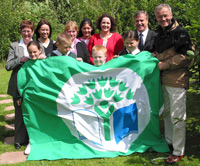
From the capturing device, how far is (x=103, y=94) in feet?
12.9

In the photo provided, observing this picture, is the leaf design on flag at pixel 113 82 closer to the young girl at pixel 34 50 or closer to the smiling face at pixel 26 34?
the young girl at pixel 34 50

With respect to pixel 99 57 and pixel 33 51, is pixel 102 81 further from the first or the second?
pixel 33 51

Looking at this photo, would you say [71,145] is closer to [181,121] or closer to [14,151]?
[14,151]

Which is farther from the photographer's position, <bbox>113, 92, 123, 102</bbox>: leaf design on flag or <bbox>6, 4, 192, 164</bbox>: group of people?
<bbox>113, 92, 123, 102</bbox>: leaf design on flag

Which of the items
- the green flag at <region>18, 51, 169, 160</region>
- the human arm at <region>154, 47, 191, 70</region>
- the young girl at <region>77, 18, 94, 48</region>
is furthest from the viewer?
the young girl at <region>77, 18, 94, 48</region>

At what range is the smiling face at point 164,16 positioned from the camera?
340 cm

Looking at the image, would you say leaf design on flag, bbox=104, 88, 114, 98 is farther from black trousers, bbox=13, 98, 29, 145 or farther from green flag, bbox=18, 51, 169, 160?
black trousers, bbox=13, 98, 29, 145

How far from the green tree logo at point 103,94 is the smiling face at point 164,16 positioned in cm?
111

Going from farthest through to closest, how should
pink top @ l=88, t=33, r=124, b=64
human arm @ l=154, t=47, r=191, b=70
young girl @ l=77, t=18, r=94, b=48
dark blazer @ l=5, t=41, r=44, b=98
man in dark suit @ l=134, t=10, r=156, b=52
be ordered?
young girl @ l=77, t=18, r=94, b=48 < pink top @ l=88, t=33, r=124, b=64 < man in dark suit @ l=134, t=10, r=156, b=52 < dark blazer @ l=5, t=41, r=44, b=98 < human arm @ l=154, t=47, r=191, b=70

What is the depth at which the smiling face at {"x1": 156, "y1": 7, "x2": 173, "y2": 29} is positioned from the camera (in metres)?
3.40

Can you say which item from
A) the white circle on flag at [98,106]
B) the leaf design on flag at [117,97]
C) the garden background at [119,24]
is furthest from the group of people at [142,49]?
the leaf design on flag at [117,97]

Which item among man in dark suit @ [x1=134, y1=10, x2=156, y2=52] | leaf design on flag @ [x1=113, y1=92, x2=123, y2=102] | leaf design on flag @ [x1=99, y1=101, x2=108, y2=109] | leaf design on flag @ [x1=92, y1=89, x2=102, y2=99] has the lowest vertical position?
leaf design on flag @ [x1=99, y1=101, x2=108, y2=109]

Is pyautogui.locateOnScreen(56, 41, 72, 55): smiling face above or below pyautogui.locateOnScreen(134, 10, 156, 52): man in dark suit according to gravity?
below

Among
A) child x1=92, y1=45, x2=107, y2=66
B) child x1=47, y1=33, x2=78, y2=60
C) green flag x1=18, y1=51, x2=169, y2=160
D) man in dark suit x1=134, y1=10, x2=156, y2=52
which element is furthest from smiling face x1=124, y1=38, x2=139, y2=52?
child x1=47, y1=33, x2=78, y2=60
